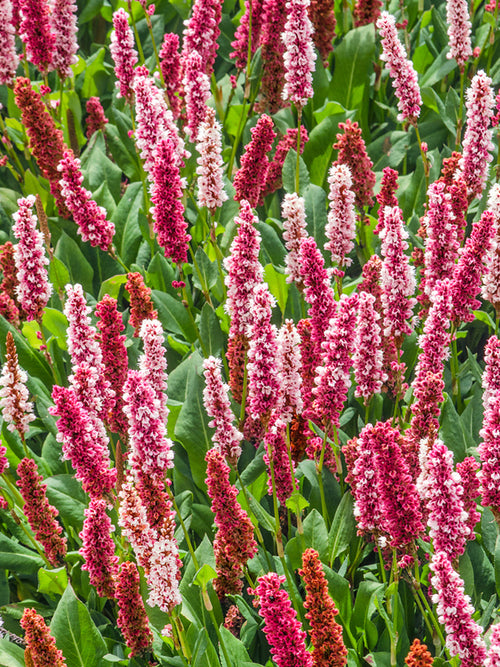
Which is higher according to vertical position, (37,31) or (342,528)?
(37,31)

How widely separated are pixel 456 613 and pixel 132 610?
1.09 metres

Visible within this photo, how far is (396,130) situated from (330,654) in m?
4.33

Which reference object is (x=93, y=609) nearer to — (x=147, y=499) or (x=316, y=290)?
(x=147, y=499)

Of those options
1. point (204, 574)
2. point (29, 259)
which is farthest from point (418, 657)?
point (29, 259)

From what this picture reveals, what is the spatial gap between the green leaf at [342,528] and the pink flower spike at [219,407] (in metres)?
0.64

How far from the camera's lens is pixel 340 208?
391cm

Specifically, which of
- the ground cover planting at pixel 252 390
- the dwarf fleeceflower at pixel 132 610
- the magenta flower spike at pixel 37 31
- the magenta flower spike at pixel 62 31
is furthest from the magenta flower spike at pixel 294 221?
the magenta flower spike at pixel 62 31

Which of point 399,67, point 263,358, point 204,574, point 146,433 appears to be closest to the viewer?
point 146,433

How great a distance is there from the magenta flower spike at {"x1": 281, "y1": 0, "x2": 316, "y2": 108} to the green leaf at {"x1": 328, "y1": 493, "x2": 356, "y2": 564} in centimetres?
202

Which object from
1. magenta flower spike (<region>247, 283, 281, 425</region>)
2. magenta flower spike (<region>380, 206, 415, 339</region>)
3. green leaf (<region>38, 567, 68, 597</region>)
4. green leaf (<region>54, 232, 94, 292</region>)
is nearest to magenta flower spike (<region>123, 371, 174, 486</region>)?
magenta flower spike (<region>247, 283, 281, 425</region>)

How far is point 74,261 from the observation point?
5.23 m

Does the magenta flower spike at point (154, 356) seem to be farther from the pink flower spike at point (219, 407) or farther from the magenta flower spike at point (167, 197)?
the magenta flower spike at point (167, 197)

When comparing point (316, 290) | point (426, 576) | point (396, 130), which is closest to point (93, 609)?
point (426, 576)

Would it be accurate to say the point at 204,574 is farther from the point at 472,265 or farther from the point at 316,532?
the point at 472,265
